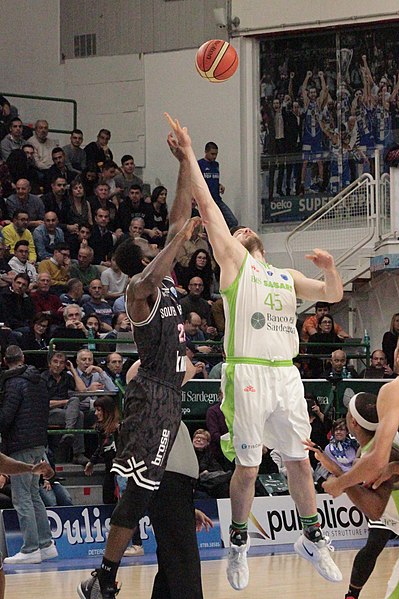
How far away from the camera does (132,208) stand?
19.5 m

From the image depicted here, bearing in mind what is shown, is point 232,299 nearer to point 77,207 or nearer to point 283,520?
point 283,520

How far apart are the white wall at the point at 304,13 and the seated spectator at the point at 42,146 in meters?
4.21

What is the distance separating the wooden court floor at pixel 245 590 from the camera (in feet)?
35.5

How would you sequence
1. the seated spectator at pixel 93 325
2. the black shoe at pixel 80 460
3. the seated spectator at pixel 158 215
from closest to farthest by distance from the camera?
the black shoe at pixel 80 460 → the seated spectator at pixel 93 325 → the seated spectator at pixel 158 215

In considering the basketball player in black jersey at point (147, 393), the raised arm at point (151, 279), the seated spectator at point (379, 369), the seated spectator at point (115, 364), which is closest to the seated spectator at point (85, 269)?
the seated spectator at point (115, 364)

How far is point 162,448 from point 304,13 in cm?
1561

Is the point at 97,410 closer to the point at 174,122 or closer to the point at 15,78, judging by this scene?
the point at 174,122

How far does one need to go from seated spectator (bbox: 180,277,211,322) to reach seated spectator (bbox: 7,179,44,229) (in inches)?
104

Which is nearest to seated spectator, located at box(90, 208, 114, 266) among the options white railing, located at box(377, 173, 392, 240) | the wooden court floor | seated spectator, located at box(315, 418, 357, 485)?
white railing, located at box(377, 173, 392, 240)

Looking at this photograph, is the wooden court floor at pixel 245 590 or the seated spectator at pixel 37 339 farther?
the seated spectator at pixel 37 339

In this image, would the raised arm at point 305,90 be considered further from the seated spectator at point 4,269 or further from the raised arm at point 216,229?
the raised arm at point 216,229

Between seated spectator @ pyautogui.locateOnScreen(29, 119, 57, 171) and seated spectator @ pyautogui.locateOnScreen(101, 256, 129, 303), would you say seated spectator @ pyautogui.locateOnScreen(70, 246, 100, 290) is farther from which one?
seated spectator @ pyautogui.locateOnScreen(29, 119, 57, 171)

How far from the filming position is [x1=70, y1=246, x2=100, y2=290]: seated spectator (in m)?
17.4

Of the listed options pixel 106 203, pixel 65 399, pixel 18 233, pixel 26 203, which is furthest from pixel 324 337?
pixel 26 203
